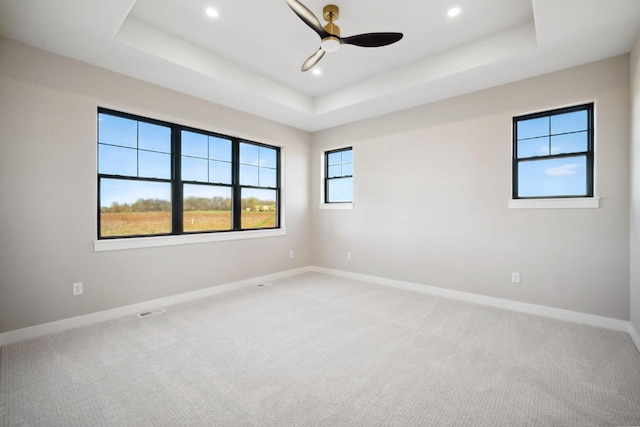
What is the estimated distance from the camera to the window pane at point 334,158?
5.57 m

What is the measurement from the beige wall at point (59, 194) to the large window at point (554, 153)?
173 inches

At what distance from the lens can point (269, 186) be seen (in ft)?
17.1

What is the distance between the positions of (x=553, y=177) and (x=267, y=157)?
13.6 feet

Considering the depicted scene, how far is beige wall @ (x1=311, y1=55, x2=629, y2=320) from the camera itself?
9.98ft

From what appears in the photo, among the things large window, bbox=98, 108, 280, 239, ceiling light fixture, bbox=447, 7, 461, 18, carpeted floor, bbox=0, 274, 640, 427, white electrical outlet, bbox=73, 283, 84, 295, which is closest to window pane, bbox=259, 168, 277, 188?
large window, bbox=98, 108, 280, 239

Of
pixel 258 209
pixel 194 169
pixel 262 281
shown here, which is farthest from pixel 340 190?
pixel 194 169

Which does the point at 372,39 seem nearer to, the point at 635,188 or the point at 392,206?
the point at 392,206

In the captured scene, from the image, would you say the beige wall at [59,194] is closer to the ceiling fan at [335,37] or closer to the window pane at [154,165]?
the window pane at [154,165]

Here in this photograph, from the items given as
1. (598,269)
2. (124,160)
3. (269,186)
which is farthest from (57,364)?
(598,269)

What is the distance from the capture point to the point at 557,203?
130 inches

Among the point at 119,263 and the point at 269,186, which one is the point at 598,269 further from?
the point at 119,263

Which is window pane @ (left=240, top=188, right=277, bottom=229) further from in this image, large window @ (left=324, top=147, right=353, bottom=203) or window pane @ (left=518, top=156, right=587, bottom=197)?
window pane @ (left=518, top=156, right=587, bottom=197)

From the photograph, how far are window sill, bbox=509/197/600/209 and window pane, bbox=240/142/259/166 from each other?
151 inches

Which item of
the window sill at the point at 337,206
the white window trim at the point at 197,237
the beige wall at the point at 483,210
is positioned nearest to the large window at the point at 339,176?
the window sill at the point at 337,206
